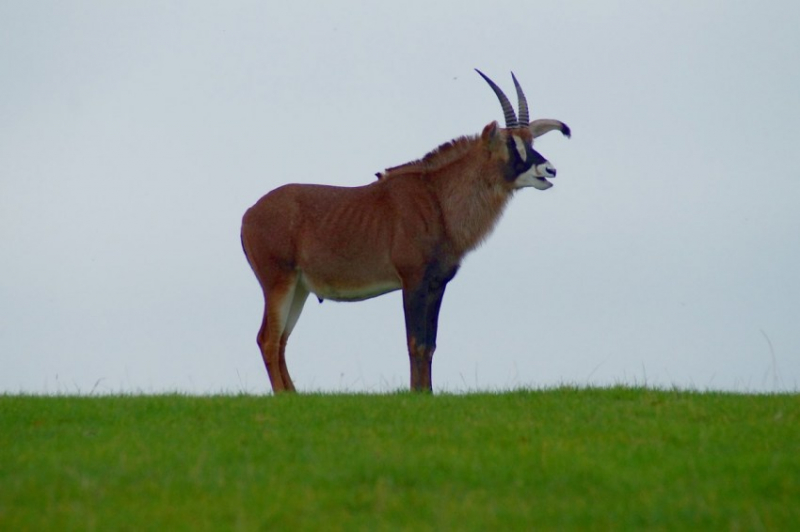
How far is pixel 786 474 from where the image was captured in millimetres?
6645

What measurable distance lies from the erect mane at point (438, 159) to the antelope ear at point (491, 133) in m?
0.18

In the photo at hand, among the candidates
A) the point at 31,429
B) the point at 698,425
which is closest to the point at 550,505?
the point at 698,425

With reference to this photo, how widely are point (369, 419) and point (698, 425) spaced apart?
2.23 m

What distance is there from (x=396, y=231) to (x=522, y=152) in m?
1.68

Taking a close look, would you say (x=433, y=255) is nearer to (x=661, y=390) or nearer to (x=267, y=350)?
(x=267, y=350)

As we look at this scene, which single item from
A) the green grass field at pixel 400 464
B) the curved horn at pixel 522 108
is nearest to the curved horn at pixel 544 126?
the curved horn at pixel 522 108

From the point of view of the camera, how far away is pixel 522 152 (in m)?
13.4

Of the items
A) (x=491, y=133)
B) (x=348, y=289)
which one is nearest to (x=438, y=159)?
(x=491, y=133)

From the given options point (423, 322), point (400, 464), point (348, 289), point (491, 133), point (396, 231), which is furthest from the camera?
point (491, 133)

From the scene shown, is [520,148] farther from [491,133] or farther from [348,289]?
[348,289]

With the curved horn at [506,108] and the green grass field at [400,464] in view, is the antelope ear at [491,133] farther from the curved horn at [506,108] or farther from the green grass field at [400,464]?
the green grass field at [400,464]

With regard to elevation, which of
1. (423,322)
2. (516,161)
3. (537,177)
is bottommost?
(423,322)

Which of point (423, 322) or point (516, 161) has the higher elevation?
point (516, 161)

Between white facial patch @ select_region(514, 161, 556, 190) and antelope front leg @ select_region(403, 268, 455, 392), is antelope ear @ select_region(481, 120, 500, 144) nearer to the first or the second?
white facial patch @ select_region(514, 161, 556, 190)
